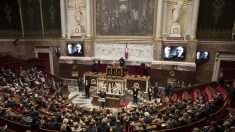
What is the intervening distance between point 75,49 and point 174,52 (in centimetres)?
968

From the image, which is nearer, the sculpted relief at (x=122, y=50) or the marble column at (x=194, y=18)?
the marble column at (x=194, y=18)

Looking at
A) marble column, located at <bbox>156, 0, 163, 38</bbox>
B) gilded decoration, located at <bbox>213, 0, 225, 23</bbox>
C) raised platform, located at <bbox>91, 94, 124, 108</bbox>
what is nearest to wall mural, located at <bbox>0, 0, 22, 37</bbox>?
raised platform, located at <bbox>91, 94, 124, 108</bbox>

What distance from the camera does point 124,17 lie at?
17984mm

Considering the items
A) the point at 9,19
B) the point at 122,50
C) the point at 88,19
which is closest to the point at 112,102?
the point at 122,50

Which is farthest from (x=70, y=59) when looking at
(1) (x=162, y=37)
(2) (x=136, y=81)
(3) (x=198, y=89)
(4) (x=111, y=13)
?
(3) (x=198, y=89)

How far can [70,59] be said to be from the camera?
19328 mm

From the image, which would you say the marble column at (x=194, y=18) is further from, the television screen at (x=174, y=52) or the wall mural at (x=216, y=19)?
the television screen at (x=174, y=52)

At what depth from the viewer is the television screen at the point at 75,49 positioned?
62.4 feet

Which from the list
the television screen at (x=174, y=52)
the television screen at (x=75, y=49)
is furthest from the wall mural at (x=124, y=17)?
the television screen at (x=75, y=49)

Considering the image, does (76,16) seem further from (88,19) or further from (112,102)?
(112,102)

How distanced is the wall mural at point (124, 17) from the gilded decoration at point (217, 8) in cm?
511

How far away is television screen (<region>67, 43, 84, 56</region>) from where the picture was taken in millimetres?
19016

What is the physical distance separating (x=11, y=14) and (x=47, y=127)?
17280mm

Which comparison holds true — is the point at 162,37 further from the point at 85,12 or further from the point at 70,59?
the point at 70,59
